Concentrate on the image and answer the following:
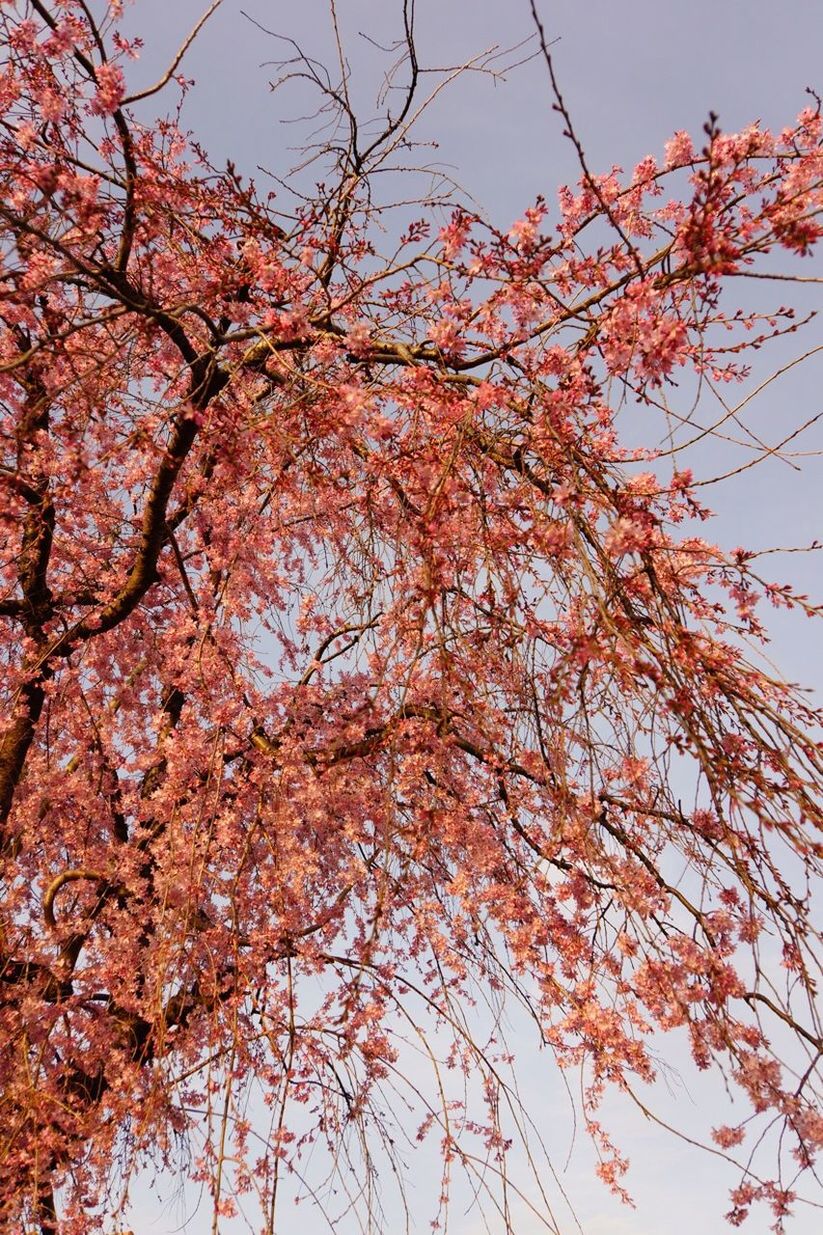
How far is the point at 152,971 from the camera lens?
13.3ft

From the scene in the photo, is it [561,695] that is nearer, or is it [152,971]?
[561,695]

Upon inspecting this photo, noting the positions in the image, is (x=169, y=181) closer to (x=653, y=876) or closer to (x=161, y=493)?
(x=161, y=493)

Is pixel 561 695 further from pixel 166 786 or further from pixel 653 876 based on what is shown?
pixel 166 786

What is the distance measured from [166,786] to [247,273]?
2500 millimetres

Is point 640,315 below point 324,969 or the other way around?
the other way around

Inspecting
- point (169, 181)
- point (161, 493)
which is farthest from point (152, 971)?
point (169, 181)

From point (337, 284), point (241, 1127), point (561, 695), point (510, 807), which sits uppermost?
point (337, 284)

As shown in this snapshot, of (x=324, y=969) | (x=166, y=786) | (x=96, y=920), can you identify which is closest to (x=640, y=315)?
(x=166, y=786)

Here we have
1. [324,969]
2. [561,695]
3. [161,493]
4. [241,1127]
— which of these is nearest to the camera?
[561,695]

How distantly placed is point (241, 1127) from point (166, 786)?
1.59m

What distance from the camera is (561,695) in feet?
8.51

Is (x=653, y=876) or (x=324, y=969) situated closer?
(x=653, y=876)

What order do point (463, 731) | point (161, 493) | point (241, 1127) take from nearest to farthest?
point (241, 1127) → point (161, 493) → point (463, 731)

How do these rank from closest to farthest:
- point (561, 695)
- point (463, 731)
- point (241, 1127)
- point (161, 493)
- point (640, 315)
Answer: point (561, 695), point (640, 315), point (241, 1127), point (161, 493), point (463, 731)
